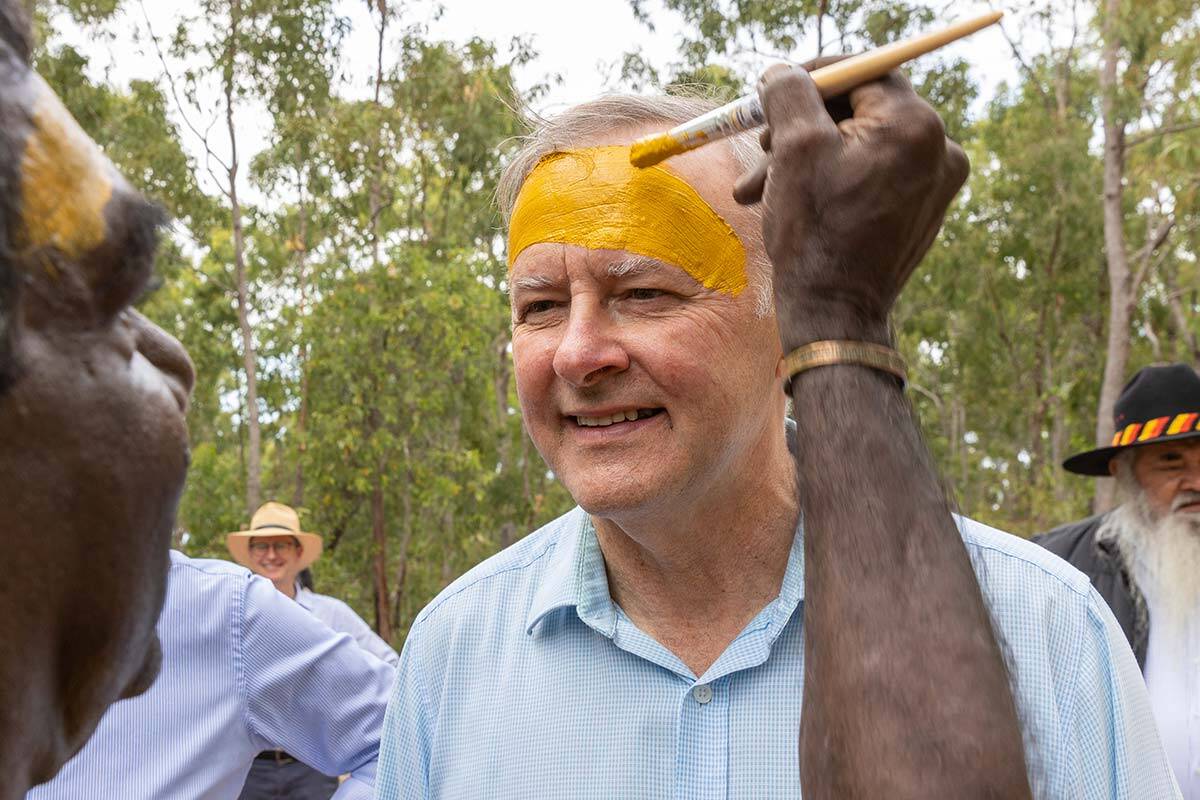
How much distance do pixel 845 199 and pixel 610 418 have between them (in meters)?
0.96

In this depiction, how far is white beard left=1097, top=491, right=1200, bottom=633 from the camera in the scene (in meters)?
4.43

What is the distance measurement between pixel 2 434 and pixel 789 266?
759 millimetres

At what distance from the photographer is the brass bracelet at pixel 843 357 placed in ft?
3.98

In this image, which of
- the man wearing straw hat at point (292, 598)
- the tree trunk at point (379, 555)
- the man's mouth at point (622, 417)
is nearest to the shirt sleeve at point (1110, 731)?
the man's mouth at point (622, 417)

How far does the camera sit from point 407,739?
2.25 m

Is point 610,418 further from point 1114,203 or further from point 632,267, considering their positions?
point 1114,203

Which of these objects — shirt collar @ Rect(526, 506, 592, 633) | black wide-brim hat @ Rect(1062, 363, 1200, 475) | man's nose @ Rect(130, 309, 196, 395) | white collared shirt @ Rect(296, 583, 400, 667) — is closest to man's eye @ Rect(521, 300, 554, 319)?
shirt collar @ Rect(526, 506, 592, 633)

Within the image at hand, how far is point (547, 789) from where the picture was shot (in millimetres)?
2033

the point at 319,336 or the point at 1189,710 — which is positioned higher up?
the point at 319,336

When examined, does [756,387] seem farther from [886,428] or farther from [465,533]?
[465,533]

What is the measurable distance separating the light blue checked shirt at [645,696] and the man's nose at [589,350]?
37 cm

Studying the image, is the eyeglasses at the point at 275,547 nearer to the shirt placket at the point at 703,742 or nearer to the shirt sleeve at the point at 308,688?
the shirt sleeve at the point at 308,688

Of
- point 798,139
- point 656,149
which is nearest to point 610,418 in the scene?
point 656,149

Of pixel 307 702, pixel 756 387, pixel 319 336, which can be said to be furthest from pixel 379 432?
pixel 756 387
